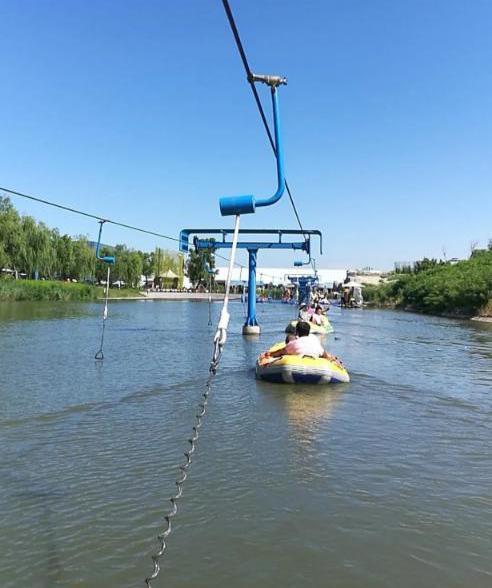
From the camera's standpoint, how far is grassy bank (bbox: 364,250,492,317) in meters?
49.2

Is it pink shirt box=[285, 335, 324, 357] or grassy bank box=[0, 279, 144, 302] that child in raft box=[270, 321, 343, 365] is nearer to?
pink shirt box=[285, 335, 324, 357]

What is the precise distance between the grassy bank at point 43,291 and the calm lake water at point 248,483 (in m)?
39.0

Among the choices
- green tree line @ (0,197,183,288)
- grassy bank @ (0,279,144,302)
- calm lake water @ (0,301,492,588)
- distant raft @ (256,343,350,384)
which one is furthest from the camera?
grassy bank @ (0,279,144,302)

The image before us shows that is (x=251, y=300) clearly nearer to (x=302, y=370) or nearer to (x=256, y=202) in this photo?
(x=302, y=370)

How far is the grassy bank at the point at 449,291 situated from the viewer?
4919 centimetres

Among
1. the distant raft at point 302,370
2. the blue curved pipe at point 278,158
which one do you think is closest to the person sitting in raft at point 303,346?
the distant raft at point 302,370

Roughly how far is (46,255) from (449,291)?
122 feet

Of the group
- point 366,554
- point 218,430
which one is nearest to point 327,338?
point 218,430

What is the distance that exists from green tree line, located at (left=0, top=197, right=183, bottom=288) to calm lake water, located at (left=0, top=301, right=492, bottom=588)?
37.3 meters

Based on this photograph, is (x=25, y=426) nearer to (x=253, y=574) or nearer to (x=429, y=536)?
(x=253, y=574)

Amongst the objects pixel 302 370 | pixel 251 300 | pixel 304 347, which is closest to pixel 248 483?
pixel 302 370

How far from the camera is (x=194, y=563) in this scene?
4.82m

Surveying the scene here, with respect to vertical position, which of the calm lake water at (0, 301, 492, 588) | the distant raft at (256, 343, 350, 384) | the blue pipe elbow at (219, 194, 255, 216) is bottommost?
the calm lake water at (0, 301, 492, 588)

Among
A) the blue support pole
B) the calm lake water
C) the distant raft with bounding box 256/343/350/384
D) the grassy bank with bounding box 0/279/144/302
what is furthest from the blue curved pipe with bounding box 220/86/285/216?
the grassy bank with bounding box 0/279/144/302
